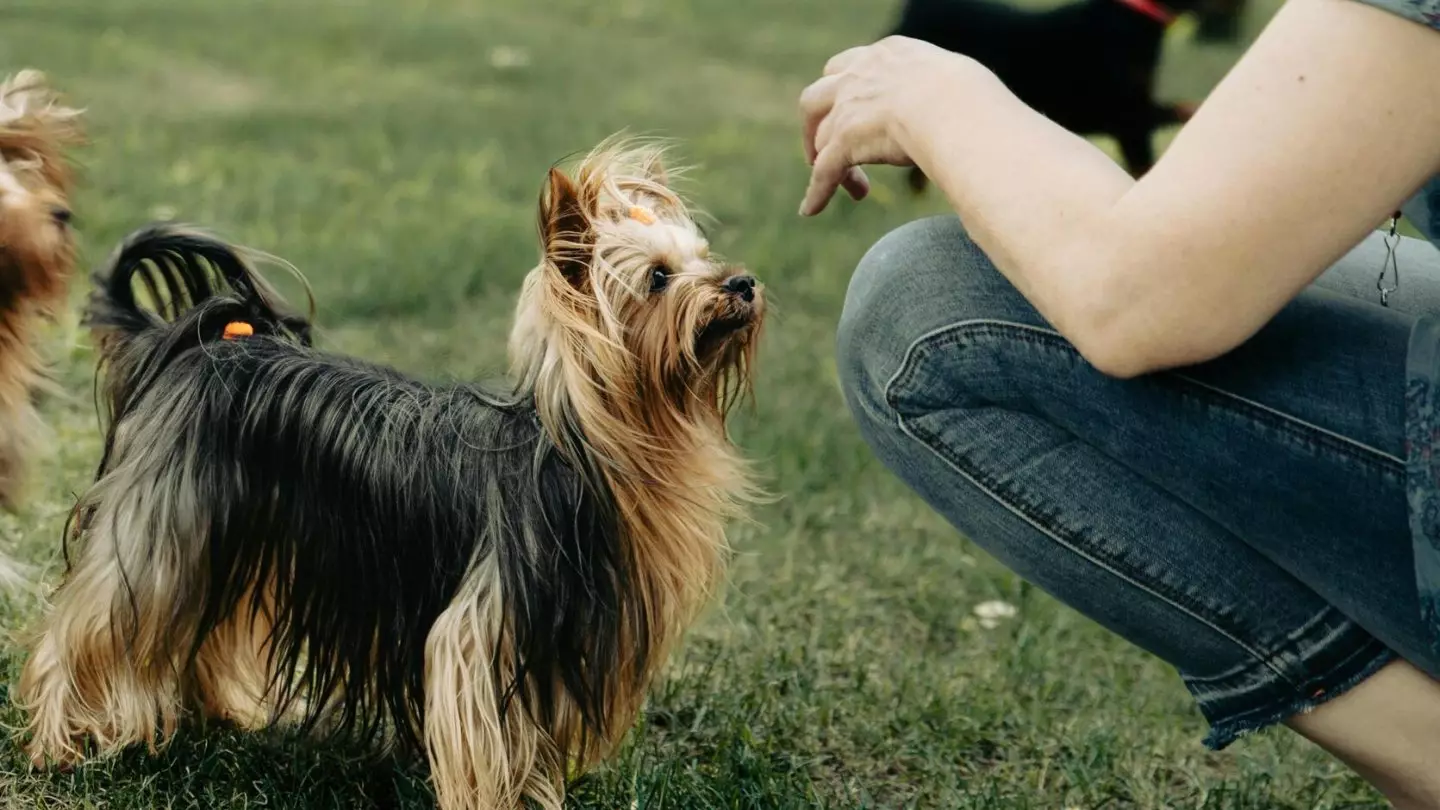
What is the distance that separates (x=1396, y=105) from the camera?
1404mm

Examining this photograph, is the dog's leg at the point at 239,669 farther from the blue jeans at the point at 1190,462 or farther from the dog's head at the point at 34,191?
the blue jeans at the point at 1190,462

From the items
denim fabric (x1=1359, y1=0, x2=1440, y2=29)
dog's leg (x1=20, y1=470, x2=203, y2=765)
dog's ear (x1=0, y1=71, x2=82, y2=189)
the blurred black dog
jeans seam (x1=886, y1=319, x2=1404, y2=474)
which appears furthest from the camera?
the blurred black dog

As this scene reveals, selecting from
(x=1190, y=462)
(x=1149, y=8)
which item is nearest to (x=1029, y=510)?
(x=1190, y=462)

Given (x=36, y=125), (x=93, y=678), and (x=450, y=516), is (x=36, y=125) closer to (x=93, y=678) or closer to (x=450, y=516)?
(x=93, y=678)

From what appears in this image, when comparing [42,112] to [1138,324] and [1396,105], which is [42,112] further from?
[1396,105]

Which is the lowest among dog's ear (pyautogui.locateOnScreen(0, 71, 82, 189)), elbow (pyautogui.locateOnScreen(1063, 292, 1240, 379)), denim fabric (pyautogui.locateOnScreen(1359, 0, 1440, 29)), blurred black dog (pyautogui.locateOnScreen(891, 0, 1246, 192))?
blurred black dog (pyautogui.locateOnScreen(891, 0, 1246, 192))

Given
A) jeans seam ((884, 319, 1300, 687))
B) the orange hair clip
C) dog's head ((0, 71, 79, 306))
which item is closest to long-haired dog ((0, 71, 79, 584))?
dog's head ((0, 71, 79, 306))

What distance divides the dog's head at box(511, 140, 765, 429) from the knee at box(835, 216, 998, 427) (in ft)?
0.65

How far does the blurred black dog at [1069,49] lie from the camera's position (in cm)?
554

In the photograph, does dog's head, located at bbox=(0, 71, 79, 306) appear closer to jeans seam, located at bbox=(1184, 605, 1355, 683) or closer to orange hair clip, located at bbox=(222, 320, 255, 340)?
orange hair clip, located at bbox=(222, 320, 255, 340)

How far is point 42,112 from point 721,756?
67.9 inches

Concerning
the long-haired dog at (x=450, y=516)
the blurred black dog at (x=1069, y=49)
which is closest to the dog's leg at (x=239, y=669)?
the long-haired dog at (x=450, y=516)

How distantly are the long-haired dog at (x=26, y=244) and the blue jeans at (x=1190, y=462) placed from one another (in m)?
1.47

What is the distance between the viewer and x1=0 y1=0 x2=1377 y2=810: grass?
2.78 metres
